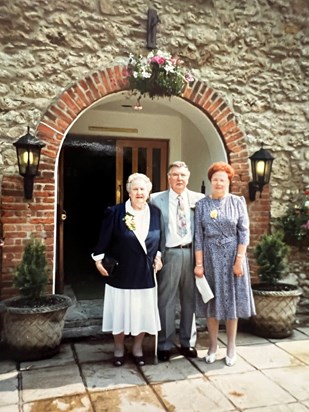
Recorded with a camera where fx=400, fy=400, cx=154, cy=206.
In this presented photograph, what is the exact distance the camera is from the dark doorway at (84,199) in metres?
5.88

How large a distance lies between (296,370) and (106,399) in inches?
61.1

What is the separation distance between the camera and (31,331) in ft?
11.1

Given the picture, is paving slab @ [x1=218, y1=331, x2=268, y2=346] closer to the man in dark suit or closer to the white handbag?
the man in dark suit

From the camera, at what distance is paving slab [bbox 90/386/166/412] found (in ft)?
8.57

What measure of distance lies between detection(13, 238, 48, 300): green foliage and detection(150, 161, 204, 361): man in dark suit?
1.04 m

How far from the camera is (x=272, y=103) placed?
4.65 m

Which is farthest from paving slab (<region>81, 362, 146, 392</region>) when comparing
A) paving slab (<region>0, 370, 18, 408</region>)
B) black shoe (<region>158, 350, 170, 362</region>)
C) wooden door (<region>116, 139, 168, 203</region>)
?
wooden door (<region>116, 139, 168, 203</region>)

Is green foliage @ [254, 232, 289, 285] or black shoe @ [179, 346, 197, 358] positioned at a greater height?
green foliage @ [254, 232, 289, 285]

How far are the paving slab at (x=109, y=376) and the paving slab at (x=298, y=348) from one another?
144cm

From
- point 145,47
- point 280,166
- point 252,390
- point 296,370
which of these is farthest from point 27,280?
point 280,166

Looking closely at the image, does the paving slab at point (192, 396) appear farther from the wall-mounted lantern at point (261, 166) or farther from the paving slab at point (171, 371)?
the wall-mounted lantern at point (261, 166)

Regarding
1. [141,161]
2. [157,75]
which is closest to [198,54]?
[157,75]

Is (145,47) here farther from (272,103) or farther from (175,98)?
(272,103)

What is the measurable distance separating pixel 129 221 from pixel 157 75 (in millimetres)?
1596
